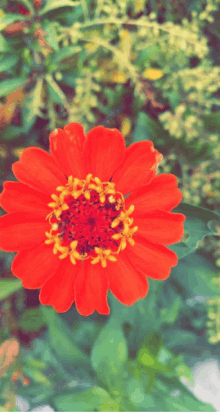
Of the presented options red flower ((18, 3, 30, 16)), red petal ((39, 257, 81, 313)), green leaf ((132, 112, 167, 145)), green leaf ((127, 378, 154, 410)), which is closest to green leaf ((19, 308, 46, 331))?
green leaf ((127, 378, 154, 410))

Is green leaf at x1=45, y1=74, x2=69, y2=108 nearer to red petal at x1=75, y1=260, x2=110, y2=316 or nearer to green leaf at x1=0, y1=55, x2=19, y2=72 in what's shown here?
green leaf at x1=0, y1=55, x2=19, y2=72

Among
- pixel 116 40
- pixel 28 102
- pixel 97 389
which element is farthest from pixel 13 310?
pixel 116 40

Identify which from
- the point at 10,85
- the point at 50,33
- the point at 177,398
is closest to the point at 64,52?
the point at 50,33

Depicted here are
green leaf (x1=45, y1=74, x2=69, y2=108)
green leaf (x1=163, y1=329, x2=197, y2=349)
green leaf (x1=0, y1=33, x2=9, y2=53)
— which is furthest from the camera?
green leaf (x1=163, y1=329, x2=197, y2=349)

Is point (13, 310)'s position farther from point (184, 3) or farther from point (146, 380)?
point (184, 3)

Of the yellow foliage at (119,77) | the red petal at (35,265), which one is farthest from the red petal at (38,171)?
the yellow foliage at (119,77)
